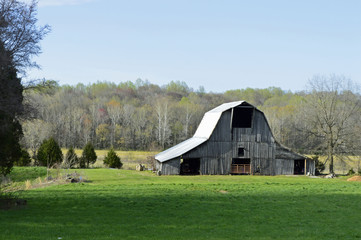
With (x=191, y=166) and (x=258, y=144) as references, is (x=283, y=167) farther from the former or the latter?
(x=191, y=166)

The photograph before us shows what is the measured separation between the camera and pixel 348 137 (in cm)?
5503

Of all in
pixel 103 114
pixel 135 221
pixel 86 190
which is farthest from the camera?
pixel 103 114

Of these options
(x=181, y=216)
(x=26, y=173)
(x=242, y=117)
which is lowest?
(x=181, y=216)

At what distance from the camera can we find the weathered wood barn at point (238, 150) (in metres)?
47.1

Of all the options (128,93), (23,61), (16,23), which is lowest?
(23,61)

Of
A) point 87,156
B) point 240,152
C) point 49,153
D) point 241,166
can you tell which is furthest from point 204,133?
point 49,153

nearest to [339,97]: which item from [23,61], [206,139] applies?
[206,139]

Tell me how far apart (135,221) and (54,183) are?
1754 cm

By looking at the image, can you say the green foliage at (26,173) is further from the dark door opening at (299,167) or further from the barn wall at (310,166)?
the barn wall at (310,166)

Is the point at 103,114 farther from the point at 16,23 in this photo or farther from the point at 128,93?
the point at 16,23

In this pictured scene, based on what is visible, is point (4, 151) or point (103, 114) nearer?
point (4, 151)

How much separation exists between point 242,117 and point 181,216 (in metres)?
32.5

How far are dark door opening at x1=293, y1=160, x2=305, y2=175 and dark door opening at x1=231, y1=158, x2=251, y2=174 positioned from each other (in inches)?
238

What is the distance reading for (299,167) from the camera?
170ft
